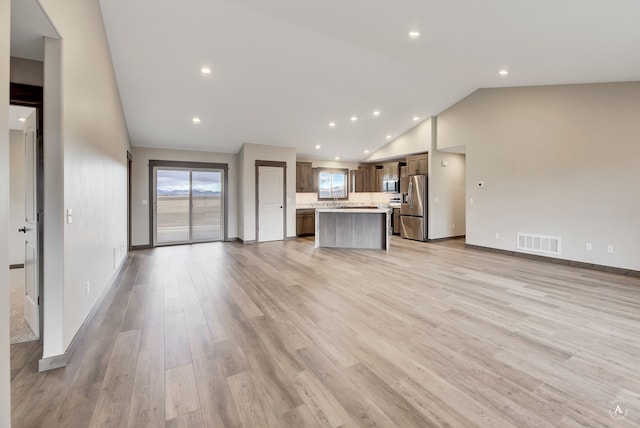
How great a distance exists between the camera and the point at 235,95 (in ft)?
17.6

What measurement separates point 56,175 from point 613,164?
7.31 meters

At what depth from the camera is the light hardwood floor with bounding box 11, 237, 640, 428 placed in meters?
1.66

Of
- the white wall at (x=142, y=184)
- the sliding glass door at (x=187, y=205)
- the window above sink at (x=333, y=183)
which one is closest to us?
the white wall at (x=142, y=184)

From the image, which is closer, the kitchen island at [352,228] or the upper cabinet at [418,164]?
the kitchen island at [352,228]

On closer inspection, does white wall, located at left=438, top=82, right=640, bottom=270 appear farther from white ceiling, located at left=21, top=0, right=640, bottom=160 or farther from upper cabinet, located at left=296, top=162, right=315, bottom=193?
upper cabinet, located at left=296, top=162, right=315, bottom=193

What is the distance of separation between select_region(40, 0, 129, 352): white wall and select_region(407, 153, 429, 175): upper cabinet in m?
7.01

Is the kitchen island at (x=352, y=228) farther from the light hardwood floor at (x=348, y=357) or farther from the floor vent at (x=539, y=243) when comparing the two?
the floor vent at (x=539, y=243)

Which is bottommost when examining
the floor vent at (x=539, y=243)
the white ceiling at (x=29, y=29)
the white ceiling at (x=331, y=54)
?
the floor vent at (x=539, y=243)

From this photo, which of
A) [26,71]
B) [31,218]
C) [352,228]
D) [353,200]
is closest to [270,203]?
[352,228]

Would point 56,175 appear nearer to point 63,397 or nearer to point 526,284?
point 63,397

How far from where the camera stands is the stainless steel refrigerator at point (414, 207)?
780 cm

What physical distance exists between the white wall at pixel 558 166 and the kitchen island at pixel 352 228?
2.15m

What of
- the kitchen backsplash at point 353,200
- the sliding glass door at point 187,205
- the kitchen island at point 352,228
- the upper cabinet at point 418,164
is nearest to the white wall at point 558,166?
the upper cabinet at point 418,164

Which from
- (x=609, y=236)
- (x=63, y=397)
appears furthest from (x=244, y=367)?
(x=609, y=236)
